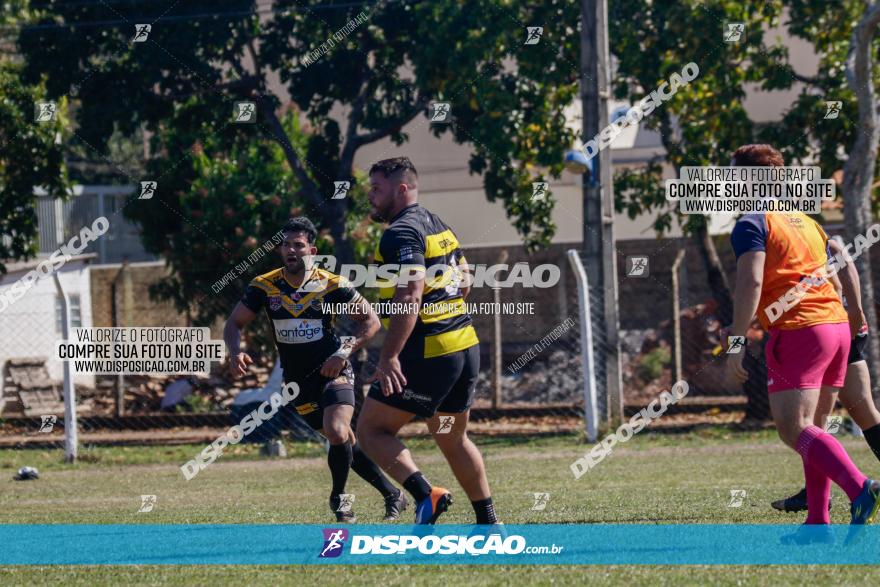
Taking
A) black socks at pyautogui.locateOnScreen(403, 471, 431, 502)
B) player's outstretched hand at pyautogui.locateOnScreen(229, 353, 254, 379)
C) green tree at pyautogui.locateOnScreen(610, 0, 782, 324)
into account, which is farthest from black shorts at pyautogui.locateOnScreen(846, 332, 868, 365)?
green tree at pyautogui.locateOnScreen(610, 0, 782, 324)

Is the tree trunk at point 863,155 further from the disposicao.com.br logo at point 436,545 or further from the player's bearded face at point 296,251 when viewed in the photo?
the disposicao.com.br logo at point 436,545

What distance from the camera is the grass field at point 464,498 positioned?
17.7 feet

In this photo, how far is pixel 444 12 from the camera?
1667cm

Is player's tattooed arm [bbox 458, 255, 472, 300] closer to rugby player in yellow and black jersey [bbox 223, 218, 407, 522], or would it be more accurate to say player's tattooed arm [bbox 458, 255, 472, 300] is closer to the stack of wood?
rugby player in yellow and black jersey [bbox 223, 218, 407, 522]

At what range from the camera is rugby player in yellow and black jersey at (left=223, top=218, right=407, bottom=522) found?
8398 mm

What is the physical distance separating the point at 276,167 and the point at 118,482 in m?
8.29

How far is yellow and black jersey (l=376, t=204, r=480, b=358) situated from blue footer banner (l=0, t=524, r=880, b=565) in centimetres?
92

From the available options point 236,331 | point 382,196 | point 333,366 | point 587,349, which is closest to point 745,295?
point 382,196

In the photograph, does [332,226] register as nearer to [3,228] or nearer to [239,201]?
[239,201]

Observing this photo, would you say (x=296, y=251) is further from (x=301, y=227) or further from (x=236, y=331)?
(x=236, y=331)

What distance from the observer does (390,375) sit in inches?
238

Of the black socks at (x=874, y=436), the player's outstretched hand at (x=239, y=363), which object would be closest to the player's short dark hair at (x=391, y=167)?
the player's outstretched hand at (x=239, y=363)

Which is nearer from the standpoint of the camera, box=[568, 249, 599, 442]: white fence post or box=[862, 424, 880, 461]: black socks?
box=[862, 424, 880, 461]: black socks

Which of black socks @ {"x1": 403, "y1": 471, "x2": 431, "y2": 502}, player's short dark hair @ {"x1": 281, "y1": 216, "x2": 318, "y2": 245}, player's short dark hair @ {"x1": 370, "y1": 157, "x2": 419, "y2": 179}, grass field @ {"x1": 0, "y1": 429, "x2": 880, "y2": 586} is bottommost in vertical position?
grass field @ {"x1": 0, "y1": 429, "x2": 880, "y2": 586}
